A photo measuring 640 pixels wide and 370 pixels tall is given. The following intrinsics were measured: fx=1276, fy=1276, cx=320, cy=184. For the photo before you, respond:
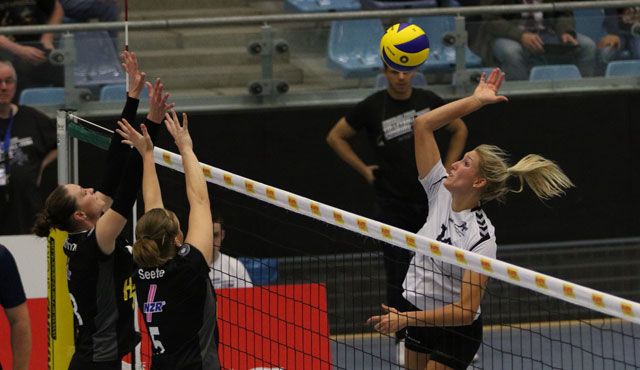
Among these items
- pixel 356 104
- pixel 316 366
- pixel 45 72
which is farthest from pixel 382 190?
pixel 45 72

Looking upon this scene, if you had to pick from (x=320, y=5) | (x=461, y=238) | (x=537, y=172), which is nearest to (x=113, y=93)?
(x=320, y=5)

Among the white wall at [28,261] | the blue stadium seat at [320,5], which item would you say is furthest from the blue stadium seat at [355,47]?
the white wall at [28,261]

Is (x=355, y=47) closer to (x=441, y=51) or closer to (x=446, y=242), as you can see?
(x=441, y=51)

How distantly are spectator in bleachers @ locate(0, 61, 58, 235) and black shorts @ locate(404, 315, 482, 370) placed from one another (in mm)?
4188

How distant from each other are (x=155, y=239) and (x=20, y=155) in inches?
173

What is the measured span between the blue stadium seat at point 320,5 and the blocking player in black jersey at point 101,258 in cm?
590

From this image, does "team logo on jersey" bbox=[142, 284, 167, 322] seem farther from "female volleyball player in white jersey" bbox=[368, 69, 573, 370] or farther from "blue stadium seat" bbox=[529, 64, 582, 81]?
"blue stadium seat" bbox=[529, 64, 582, 81]

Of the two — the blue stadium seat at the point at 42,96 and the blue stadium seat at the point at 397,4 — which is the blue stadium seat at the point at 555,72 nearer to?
the blue stadium seat at the point at 397,4

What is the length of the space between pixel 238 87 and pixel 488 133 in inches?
84.3

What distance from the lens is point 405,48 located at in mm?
8625

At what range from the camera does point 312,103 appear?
10.5 m

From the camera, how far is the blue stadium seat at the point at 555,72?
1081cm

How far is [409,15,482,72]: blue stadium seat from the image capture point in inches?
417

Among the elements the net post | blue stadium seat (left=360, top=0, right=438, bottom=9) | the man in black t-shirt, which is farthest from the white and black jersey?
blue stadium seat (left=360, top=0, right=438, bottom=9)
